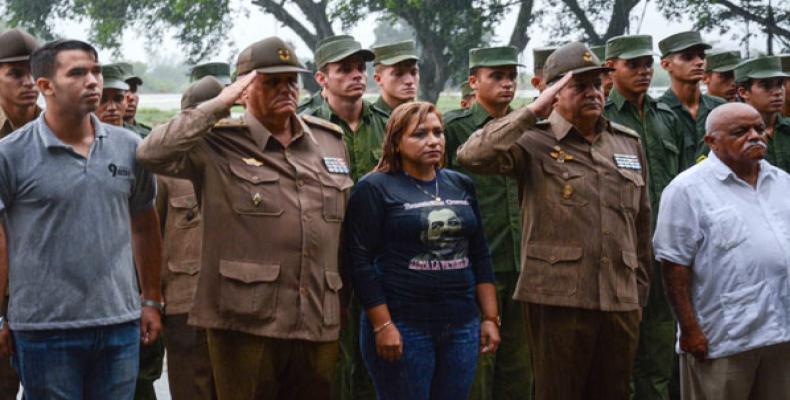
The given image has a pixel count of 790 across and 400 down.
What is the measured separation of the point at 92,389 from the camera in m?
5.29

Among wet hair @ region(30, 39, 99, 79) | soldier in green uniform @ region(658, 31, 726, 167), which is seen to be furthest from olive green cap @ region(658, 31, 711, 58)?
wet hair @ region(30, 39, 99, 79)

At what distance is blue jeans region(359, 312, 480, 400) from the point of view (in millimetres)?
5699

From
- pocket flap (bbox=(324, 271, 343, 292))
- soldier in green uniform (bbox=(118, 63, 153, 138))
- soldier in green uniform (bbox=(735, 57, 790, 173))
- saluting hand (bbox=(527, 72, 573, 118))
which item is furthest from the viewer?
soldier in green uniform (bbox=(735, 57, 790, 173))

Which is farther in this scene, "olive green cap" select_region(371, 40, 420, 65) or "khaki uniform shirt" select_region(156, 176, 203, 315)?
"olive green cap" select_region(371, 40, 420, 65)

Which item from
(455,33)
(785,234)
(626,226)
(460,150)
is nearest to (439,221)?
(460,150)

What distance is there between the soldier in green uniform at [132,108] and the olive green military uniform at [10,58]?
1.41 metres

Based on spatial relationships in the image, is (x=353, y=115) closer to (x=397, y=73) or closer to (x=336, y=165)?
(x=397, y=73)

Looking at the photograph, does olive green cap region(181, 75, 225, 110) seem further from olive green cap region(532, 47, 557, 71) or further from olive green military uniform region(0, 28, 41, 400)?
olive green cap region(532, 47, 557, 71)

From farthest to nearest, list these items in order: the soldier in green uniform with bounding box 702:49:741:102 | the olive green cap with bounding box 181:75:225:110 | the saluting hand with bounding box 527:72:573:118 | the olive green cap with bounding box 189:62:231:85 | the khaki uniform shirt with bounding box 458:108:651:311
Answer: the soldier in green uniform with bounding box 702:49:741:102 < the olive green cap with bounding box 189:62:231:85 < the olive green cap with bounding box 181:75:225:110 < the khaki uniform shirt with bounding box 458:108:651:311 < the saluting hand with bounding box 527:72:573:118

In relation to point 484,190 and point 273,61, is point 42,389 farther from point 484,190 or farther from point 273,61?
point 484,190

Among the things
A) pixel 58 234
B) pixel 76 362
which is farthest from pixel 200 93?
pixel 76 362

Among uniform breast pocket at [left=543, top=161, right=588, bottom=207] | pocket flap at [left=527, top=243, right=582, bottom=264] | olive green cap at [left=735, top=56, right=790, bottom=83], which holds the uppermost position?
olive green cap at [left=735, top=56, right=790, bottom=83]

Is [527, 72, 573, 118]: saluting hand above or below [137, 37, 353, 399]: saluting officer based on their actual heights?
above

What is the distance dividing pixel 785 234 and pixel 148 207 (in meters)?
2.91
